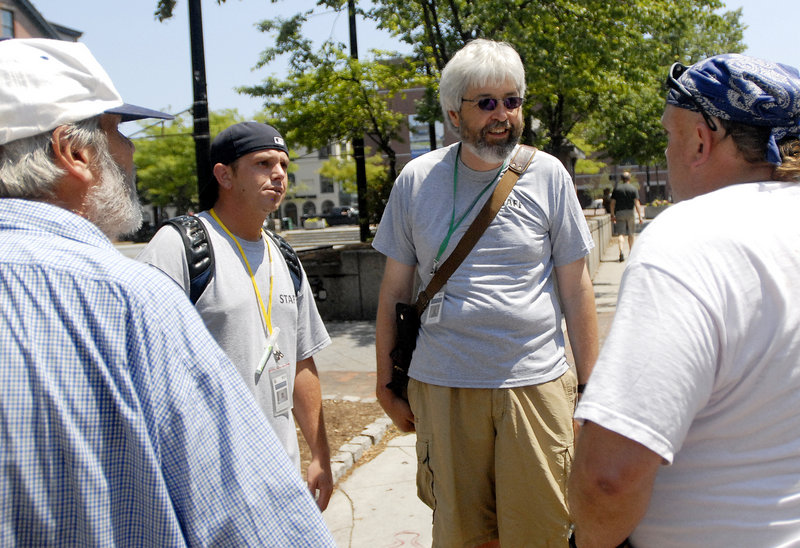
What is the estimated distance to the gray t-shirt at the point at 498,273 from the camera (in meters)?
2.60

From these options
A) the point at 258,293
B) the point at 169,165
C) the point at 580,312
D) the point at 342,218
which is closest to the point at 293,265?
the point at 258,293

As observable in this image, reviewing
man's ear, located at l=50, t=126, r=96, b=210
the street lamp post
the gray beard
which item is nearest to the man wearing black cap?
the gray beard

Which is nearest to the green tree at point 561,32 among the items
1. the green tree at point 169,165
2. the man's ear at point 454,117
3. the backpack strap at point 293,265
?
the man's ear at point 454,117

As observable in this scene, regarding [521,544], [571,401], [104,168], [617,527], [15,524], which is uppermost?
[104,168]

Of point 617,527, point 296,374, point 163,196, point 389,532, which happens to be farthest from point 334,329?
point 163,196

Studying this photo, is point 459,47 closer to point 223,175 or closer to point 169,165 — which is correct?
point 223,175

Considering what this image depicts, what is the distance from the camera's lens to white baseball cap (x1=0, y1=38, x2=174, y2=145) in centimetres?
121

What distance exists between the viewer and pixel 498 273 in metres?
2.66

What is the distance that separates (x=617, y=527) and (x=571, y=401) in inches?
52.4

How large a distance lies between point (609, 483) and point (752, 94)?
817 mm

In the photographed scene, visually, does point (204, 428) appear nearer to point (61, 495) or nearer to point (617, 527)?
point (61, 495)

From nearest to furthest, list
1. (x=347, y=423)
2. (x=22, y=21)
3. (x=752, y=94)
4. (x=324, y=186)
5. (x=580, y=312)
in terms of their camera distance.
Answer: (x=752, y=94) < (x=580, y=312) < (x=347, y=423) < (x=22, y=21) < (x=324, y=186)

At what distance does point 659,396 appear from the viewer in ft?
4.32

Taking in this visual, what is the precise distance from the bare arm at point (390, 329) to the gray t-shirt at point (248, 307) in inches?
13.5
